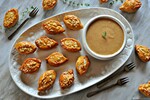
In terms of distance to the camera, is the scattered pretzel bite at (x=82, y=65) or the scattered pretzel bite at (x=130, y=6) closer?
the scattered pretzel bite at (x=82, y=65)

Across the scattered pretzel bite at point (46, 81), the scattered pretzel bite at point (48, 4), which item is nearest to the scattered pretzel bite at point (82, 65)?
the scattered pretzel bite at point (46, 81)

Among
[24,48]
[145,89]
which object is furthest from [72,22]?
[145,89]

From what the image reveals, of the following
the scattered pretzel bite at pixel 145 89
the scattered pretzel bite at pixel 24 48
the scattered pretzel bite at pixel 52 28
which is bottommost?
the scattered pretzel bite at pixel 145 89

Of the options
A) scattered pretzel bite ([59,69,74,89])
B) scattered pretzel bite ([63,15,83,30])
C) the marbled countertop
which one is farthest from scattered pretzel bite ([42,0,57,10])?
scattered pretzel bite ([59,69,74,89])

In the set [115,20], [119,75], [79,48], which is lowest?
[119,75]

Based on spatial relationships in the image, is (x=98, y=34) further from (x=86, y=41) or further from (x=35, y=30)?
(x=35, y=30)

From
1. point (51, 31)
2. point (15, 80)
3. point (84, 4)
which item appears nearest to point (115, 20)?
point (84, 4)

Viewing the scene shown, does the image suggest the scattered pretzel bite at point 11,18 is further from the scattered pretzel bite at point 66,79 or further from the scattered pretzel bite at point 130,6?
the scattered pretzel bite at point 130,6
